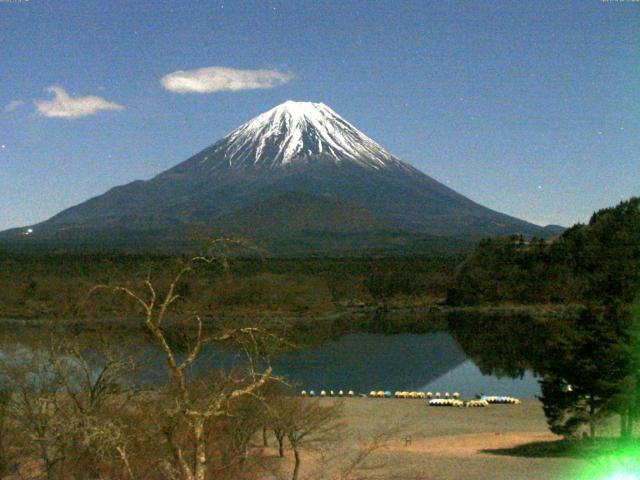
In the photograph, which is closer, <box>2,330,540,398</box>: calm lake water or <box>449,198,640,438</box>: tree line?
<box>449,198,640,438</box>: tree line

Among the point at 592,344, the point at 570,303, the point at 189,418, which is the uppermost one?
the point at 189,418

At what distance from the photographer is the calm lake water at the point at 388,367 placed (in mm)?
34094

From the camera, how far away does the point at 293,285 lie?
74500mm

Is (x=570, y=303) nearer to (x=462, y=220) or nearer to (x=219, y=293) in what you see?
(x=219, y=293)

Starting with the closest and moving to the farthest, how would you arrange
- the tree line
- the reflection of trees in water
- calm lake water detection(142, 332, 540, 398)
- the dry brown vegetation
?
the dry brown vegetation
the tree line
calm lake water detection(142, 332, 540, 398)
the reflection of trees in water

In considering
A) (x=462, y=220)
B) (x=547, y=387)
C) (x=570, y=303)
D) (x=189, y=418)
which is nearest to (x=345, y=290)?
(x=570, y=303)

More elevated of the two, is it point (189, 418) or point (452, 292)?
point (189, 418)

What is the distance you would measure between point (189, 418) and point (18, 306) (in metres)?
67.2

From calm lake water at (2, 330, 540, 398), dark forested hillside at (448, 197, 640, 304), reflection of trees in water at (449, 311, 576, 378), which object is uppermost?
dark forested hillside at (448, 197, 640, 304)

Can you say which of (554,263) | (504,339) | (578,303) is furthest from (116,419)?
(554,263)

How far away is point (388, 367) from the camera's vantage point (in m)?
40.7

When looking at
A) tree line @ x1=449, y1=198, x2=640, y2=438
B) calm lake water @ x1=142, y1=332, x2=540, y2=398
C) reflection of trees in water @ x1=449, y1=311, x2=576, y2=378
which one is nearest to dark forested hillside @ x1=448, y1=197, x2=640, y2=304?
tree line @ x1=449, y1=198, x2=640, y2=438

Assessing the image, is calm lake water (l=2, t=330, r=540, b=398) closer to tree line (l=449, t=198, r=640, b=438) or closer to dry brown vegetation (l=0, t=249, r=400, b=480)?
tree line (l=449, t=198, r=640, b=438)

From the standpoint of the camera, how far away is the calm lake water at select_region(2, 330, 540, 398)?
112 feet
